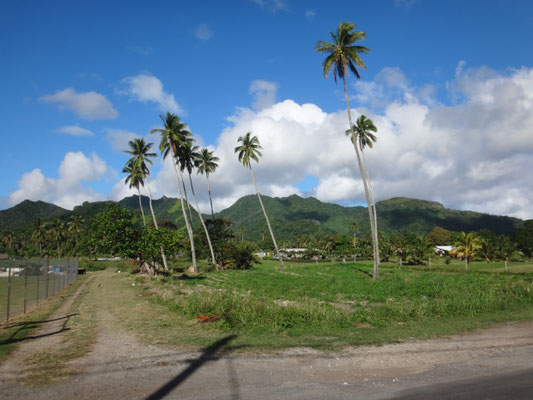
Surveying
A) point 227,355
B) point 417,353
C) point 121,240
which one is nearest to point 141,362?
point 227,355

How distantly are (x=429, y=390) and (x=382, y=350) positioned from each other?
276cm

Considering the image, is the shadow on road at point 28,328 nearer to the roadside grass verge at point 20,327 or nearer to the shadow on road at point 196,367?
the roadside grass verge at point 20,327

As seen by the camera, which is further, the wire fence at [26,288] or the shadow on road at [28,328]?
the wire fence at [26,288]

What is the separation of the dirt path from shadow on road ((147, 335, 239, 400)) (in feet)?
0.07

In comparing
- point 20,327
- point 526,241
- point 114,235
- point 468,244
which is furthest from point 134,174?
point 526,241

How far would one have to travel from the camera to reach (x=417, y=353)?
823 cm

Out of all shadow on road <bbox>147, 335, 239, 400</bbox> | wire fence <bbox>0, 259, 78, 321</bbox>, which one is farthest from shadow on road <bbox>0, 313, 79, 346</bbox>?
shadow on road <bbox>147, 335, 239, 400</bbox>

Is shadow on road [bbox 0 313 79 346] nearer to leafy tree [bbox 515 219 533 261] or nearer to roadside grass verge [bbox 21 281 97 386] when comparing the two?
roadside grass verge [bbox 21 281 97 386]

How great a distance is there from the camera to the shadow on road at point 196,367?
5993 millimetres

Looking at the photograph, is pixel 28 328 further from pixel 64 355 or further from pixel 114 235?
pixel 114 235

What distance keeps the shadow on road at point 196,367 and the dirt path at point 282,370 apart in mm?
21

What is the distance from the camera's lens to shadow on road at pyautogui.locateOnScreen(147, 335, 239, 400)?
19.7 feet

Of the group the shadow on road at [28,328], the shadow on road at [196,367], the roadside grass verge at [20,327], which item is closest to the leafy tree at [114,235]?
the roadside grass verge at [20,327]

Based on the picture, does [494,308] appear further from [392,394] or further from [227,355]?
[227,355]
